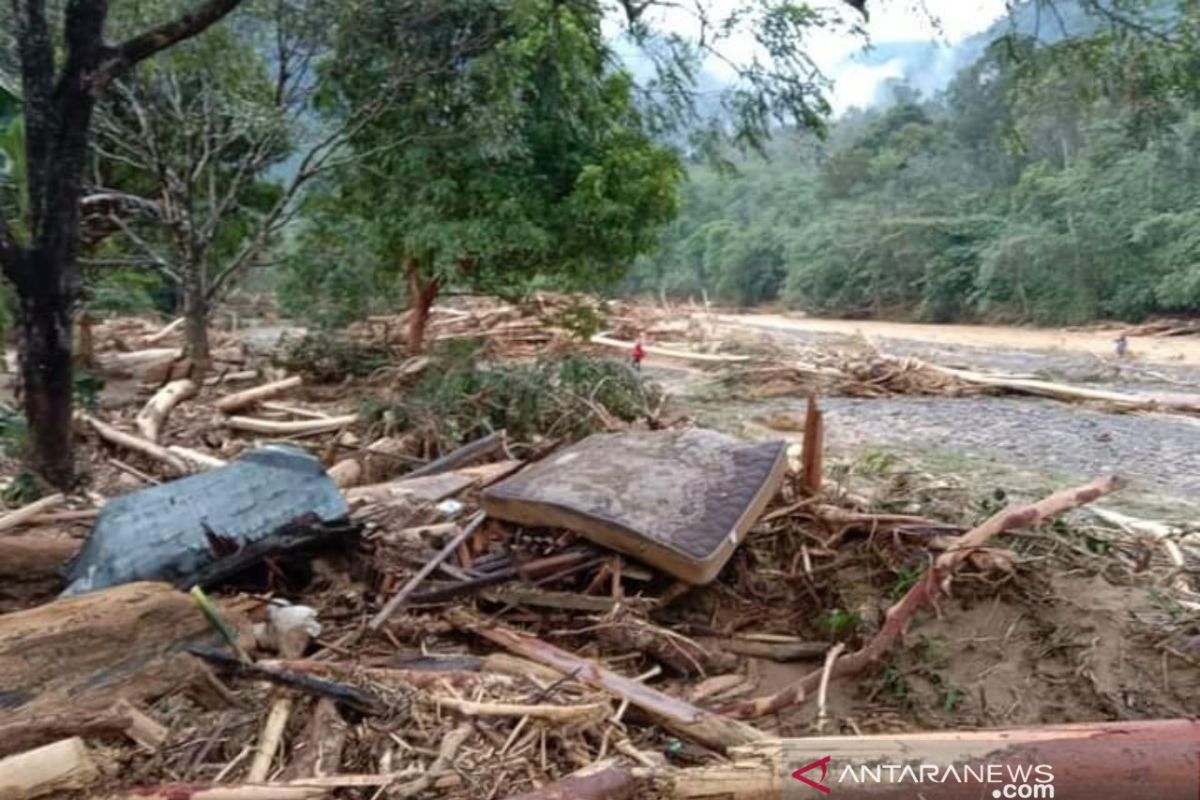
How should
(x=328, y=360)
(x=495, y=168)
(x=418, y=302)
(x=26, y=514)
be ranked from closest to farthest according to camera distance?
(x=26, y=514), (x=495, y=168), (x=328, y=360), (x=418, y=302)

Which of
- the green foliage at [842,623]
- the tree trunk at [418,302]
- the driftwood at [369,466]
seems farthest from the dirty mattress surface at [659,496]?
the tree trunk at [418,302]

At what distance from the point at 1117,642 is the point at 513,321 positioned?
508 inches

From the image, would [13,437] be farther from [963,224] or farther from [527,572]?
[963,224]

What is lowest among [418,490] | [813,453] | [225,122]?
[418,490]

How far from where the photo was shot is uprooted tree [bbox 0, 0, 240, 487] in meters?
4.82

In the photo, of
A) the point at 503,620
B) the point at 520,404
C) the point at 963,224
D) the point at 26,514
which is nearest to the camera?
the point at 503,620

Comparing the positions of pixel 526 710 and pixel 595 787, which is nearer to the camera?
pixel 595 787

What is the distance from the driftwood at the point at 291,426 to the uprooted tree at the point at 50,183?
2803 millimetres

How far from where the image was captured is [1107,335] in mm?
20562

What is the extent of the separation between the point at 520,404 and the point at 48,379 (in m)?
3.22

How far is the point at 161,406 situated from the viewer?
26.5 feet

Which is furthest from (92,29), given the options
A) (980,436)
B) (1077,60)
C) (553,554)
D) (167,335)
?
(167,335)

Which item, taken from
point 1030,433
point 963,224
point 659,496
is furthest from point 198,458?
point 963,224

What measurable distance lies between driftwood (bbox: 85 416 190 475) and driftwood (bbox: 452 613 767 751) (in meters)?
3.68
